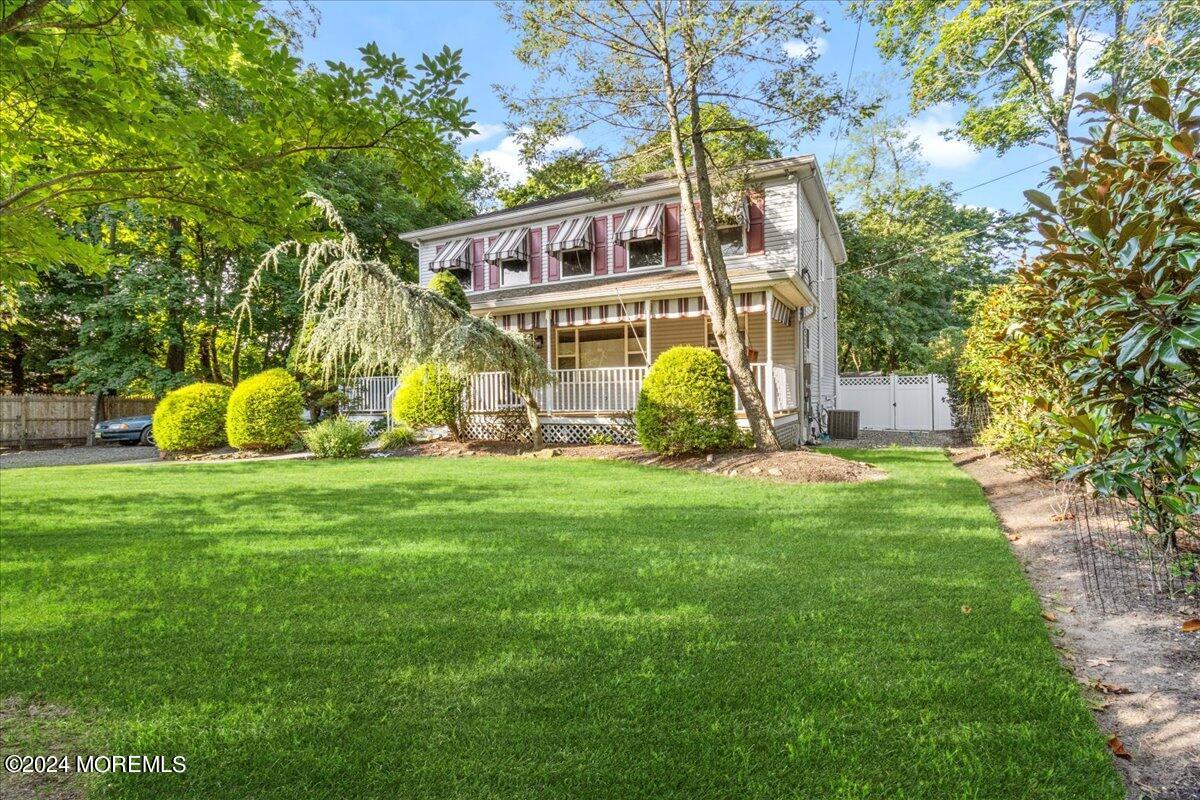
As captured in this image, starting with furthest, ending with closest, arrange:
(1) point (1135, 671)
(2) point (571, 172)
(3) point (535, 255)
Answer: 1. (3) point (535, 255)
2. (2) point (571, 172)
3. (1) point (1135, 671)

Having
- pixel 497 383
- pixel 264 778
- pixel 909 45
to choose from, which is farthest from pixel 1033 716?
pixel 909 45

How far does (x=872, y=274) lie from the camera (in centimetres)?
2616

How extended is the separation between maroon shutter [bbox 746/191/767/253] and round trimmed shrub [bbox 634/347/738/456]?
5329mm

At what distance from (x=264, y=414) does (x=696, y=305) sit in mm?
10122

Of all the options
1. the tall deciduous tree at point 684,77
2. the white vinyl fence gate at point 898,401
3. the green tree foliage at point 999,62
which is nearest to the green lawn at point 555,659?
the tall deciduous tree at point 684,77

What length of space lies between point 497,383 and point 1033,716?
1298cm

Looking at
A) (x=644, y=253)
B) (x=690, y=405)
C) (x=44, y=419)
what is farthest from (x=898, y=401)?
(x=44, y=419)

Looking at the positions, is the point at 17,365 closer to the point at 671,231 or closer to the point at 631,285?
the point at 631,285

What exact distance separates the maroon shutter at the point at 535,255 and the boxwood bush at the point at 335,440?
7184 mm

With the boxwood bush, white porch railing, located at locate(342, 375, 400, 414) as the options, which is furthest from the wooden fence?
the boxwood bush

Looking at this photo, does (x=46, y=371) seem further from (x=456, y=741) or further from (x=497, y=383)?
(x=456, y=741)

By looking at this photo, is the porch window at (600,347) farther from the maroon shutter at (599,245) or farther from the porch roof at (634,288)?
the maroon shutter at (599,245)

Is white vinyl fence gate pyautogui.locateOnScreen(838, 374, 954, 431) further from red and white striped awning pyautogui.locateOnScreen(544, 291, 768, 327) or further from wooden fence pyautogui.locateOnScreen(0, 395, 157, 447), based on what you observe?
wooden fence pyautogui.locateOnScreen(0, 395, 157, 447)

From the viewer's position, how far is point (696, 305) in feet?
44.7
